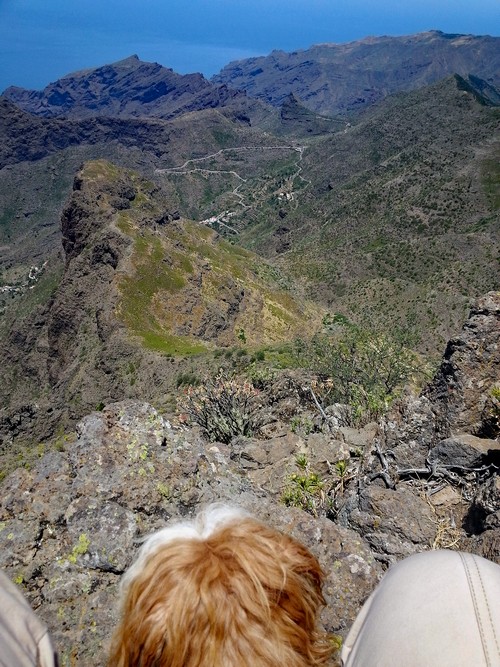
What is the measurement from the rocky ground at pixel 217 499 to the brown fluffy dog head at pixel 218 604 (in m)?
1.77

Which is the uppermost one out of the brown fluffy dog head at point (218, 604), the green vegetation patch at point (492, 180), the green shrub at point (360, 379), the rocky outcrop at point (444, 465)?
the green vegetation patch at point (492, 180)

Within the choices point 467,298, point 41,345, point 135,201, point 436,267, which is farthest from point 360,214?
point 41,345

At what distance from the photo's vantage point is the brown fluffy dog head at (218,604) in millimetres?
2008

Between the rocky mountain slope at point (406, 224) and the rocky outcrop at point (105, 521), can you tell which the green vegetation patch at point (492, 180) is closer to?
the rocky mountain slope at point (406, 224)

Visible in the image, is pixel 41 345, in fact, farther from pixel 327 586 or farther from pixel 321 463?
pixel 327 586

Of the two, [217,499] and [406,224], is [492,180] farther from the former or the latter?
[217,499]

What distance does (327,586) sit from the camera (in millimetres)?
3982

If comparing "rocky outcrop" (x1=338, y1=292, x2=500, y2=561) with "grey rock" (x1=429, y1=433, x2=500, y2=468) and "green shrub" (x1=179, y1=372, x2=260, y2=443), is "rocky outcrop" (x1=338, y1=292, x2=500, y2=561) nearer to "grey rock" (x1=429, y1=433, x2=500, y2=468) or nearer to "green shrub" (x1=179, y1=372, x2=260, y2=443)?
"grey rock" (x1=429, y1=433, x2=500, y2=468)

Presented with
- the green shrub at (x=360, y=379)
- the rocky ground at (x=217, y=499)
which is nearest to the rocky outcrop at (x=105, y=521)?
the rocky ground at (x=217, y=499)

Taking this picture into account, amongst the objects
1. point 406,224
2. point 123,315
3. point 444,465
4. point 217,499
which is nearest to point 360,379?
point 444,465

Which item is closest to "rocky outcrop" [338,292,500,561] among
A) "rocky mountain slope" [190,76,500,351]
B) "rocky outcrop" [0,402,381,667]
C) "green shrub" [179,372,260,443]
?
"rocky outcrop" [0,402,381,667]

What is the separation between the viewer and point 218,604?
6.64ft

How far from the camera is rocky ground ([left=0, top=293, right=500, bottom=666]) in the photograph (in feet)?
12.8

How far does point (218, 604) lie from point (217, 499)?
297 cm
